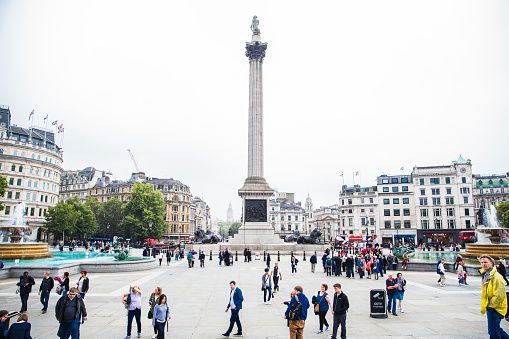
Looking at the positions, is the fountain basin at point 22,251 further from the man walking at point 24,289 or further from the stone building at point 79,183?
the stone building at point 79,183

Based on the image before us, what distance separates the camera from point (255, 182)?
45.3m

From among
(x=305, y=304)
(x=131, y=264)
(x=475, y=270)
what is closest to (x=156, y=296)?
(x=305, y=304)

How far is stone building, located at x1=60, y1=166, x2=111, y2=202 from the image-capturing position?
108m

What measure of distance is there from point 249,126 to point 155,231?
41816 mm

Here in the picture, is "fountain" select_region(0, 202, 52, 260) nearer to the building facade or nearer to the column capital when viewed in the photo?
the column capital

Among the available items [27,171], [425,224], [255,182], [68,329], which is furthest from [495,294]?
[425,224]

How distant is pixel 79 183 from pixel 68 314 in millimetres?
113862

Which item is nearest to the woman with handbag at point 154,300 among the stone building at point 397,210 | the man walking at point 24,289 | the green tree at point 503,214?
the man walking at point 24,289

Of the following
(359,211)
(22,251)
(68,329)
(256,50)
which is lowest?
(68,329)

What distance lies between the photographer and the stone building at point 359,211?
86.4 metres

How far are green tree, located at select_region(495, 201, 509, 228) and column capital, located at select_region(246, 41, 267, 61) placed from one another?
55431 mm

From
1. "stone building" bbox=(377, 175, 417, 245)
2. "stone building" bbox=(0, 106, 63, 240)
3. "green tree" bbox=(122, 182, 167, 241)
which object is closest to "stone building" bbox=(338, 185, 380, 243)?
"stone building" bbox=(377, 175, 417, 245)

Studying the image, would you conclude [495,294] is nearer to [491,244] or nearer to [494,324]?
[494,324]

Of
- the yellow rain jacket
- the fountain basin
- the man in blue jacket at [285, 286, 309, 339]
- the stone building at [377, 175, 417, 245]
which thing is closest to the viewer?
the yellow rain jacket
